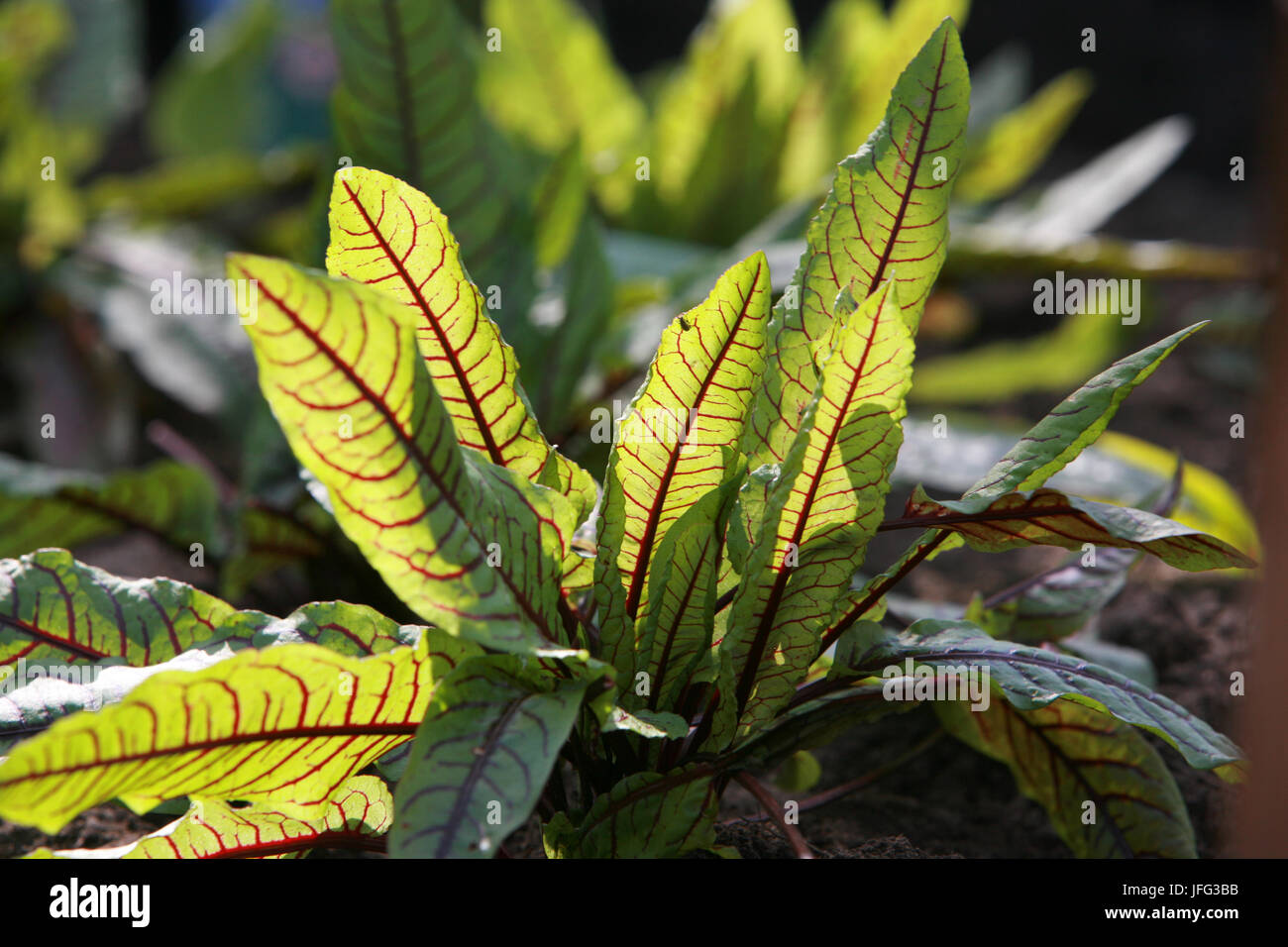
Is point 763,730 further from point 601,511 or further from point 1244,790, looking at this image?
point 1244,790

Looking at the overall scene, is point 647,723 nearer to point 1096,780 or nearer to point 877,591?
point 877,591

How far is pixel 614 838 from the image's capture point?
2.50 ft

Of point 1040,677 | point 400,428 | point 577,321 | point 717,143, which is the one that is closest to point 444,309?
point 400,428

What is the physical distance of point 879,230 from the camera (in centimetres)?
83

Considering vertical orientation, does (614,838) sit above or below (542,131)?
below

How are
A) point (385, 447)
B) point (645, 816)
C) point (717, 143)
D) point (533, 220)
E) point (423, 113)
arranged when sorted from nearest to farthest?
1. point (385, 447)
2. point (645, 816)
3. point (423, 113)
4. point (533, 220)
5. point (717, 143)

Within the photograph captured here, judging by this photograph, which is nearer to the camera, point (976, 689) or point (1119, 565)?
point (976, 689)

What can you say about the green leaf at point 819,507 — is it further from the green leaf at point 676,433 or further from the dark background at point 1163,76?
the dark background at point 1163,76

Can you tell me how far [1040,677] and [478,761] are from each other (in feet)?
1.26

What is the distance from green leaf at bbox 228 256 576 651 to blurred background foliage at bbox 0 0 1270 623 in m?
0.60

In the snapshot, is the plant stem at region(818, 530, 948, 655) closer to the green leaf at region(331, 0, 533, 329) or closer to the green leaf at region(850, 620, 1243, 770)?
the green leaf at region(850, 620, 1243, 770)

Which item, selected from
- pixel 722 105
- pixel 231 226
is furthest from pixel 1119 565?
pixel 231 226

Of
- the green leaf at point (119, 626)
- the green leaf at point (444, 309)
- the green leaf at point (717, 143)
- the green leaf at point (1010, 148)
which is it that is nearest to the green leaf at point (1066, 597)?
the green leaf at point (444, 309)

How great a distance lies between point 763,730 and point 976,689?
16cm
